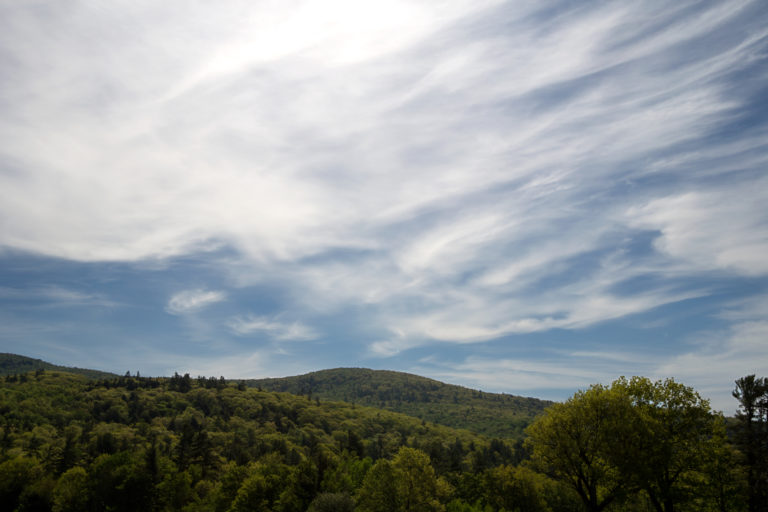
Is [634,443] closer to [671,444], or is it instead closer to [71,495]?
[671,444]

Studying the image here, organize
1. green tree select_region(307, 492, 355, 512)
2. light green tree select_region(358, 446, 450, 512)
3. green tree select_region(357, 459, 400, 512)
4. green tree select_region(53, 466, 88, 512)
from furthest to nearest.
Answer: green tree select_region(53, 466, 88, 512) < green tree select_region(357, 459, 400, 512) < light green tree select_region(358, 446, 450, 512) < green tree select_region(307, 492, 355, 512)

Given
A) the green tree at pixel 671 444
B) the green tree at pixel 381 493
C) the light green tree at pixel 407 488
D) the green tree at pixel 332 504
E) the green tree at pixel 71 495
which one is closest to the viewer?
the green tree at pixel 671 444

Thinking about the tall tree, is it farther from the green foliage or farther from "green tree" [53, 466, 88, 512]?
"green tree" [53, 466, 88, 512]

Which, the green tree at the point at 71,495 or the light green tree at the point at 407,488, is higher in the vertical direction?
the light green tree at the point at 407,488

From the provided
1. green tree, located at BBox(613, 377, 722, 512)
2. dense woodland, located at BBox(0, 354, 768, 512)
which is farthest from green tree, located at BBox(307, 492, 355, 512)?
green tree, located at BBox(613, 377, 722, 512)

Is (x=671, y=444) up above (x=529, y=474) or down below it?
above

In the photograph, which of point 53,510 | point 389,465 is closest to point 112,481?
point 53,510

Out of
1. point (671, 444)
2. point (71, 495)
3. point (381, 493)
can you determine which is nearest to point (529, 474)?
point (381, 493)

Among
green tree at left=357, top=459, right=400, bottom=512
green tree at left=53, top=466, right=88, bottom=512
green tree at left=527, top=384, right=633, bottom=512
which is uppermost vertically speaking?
green tree at left=527, top=384, right=633, bottom=512

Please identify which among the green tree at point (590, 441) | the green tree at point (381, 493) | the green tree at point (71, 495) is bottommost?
the green tree at point (71, 495)

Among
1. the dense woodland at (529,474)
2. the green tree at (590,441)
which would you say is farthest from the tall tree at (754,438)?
the green tree at (590,441)

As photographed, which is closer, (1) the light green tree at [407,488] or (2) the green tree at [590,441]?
(2) the green tree at [590,441]

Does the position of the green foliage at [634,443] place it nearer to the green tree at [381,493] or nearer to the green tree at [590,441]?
the green tree at [590,441]

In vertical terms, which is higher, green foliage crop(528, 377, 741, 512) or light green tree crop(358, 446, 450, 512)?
green foliage crop(528, 377, 741, 512)
